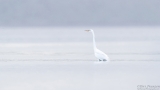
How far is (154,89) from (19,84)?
238 centimetres

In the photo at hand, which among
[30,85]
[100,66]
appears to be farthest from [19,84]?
[100,66]

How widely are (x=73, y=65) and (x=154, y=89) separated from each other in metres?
4.30

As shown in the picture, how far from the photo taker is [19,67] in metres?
14.0

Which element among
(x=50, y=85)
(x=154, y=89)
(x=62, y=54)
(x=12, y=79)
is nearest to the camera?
(x=154, y=89)

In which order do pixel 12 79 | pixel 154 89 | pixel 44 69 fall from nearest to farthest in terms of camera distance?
pixel 154 89 → pixel 12 79 → pixel 44 69

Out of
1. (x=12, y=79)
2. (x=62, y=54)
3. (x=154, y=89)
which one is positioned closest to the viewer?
(x=154, y=89)

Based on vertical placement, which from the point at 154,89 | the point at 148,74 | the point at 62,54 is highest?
the point at 62,54

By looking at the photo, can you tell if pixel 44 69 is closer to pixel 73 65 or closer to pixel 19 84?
pixel 73 65

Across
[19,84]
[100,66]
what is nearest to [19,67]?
[100,66]

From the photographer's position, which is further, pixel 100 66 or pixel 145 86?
pixel 100 66

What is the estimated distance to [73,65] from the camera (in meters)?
14.3

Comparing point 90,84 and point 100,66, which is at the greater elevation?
point 100,66

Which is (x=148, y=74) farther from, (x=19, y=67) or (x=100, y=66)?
(x=19, y=67)

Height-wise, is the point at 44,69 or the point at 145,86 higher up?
the point at 44,69
